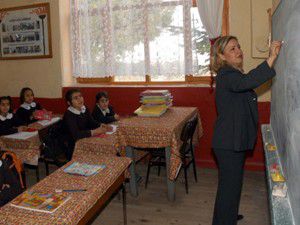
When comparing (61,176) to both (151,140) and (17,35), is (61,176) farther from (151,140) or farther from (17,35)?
(17,35)

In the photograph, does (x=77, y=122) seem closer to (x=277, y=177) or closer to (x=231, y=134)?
(x=231, y=134)

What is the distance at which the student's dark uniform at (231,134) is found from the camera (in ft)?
7.04

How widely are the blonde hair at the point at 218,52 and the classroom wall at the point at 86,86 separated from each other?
5.23 feet

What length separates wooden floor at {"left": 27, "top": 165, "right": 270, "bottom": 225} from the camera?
2838 mm

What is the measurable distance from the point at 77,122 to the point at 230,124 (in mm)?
1789

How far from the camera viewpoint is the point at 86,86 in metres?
4.46

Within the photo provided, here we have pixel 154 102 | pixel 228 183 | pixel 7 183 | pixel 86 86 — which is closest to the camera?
pixel 7 183

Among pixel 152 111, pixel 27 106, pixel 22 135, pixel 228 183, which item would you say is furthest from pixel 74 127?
pixel 228 183

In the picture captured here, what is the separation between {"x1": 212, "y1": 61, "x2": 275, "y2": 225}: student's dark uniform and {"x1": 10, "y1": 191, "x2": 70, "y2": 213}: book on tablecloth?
106 centimetres

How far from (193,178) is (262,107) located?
1.06 metres

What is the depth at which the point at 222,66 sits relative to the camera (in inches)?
86.6

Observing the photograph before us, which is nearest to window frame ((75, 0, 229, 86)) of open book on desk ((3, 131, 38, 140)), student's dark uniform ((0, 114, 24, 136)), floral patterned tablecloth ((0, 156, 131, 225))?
student's dark uniform ((0, 114, 24, 136))

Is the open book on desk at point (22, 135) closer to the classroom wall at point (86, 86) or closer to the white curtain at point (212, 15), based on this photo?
the classroom wall at point (86, 86)

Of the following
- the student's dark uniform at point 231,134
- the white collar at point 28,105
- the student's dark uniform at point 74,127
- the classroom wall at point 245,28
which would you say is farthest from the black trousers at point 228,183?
the white collar at point 28,105
